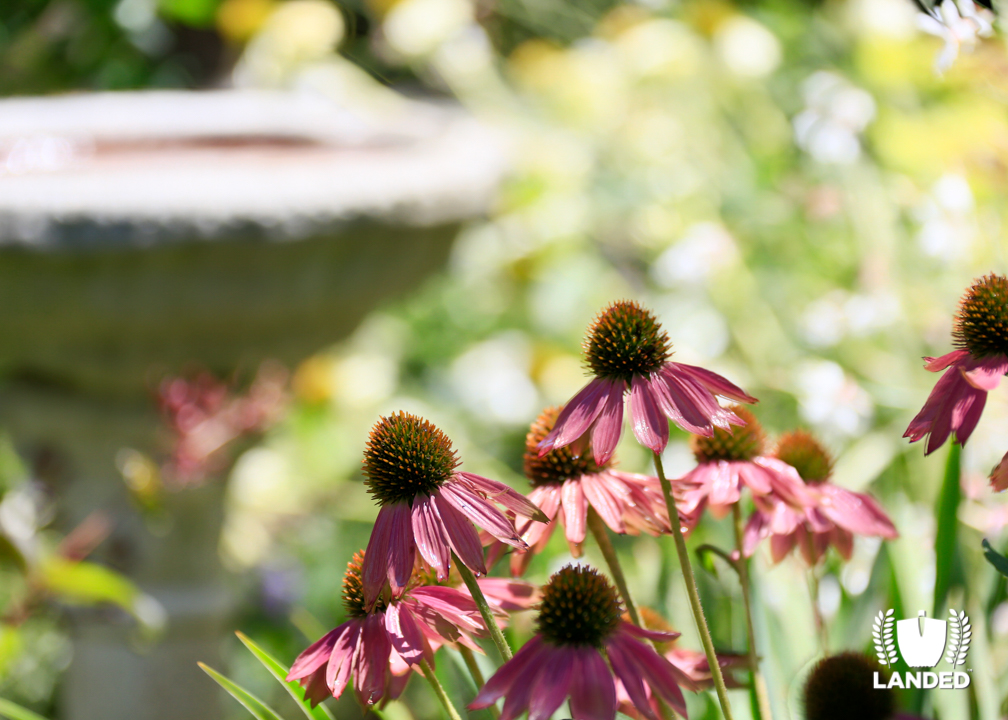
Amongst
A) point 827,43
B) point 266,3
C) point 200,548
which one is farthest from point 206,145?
point 827,43

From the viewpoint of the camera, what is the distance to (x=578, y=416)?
32cm

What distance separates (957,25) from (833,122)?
39.0 inches

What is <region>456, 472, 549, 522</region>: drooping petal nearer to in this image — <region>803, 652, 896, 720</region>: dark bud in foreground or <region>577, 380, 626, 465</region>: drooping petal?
<region>577, 380, 626, 465</region>: drooping petal

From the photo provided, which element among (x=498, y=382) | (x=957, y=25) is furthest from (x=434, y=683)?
(x=498, y=382)

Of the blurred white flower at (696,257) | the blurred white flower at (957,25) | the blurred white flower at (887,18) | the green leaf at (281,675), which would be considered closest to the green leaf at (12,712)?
the green leaf at (281,675)

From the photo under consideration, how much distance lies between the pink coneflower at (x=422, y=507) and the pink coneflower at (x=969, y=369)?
14 centimetres

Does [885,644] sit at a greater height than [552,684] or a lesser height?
lesser

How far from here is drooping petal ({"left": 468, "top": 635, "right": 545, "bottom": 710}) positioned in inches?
11.0

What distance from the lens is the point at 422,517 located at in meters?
0.31

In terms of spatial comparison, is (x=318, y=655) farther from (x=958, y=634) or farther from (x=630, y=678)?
(x=958, y=634)

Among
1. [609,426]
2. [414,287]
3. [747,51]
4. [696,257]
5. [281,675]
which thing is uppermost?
[609,426]

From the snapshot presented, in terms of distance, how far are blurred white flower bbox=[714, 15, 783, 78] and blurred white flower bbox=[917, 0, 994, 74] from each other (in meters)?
1.35

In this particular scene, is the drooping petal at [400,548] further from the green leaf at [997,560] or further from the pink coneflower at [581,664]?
the green leaf at [997,560]

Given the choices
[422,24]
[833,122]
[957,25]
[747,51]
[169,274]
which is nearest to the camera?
[957,25]
